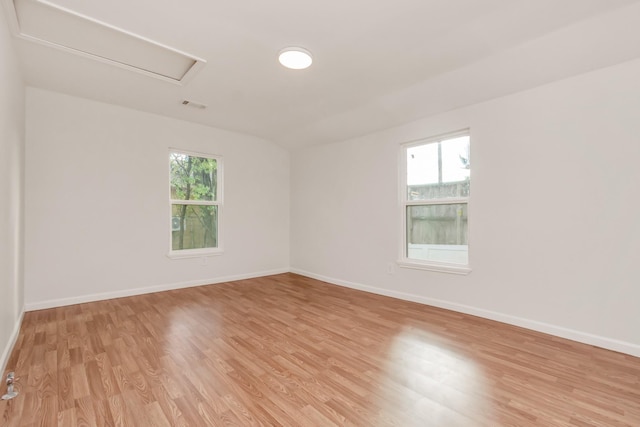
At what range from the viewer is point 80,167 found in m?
3.71

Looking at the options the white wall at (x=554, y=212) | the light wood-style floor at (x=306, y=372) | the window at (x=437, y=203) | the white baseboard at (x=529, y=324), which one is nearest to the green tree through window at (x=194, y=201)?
the light wood-style floor at (x=306, y=372)

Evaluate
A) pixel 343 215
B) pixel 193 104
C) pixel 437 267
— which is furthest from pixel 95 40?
pixel 437 267

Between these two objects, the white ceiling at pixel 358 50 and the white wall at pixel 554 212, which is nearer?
the white ceiling at pixel 358 50

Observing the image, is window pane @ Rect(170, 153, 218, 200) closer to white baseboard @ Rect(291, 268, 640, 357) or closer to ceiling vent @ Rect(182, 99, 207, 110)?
ceiling vent @ Rect(182, 99, 207, 110)

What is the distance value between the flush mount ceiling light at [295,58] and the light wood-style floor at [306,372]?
2.54 meters

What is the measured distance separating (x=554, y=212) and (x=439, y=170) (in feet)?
4.29

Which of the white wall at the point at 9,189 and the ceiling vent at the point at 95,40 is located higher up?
the ceiling vent at the point at 95,40

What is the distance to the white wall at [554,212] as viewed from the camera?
242cm

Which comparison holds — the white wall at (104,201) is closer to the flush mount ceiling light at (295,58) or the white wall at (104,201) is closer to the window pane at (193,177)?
the window pane at (193,177)

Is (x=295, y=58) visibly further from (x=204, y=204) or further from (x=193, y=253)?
(x=193, y=253)

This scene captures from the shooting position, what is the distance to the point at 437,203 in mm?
3705

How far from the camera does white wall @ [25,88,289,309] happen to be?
346 centimetres

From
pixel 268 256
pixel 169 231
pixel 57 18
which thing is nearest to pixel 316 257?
pixel 268 256

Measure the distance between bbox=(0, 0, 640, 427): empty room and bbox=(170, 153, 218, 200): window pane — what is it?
0.11 ft
